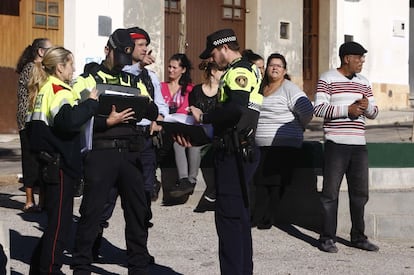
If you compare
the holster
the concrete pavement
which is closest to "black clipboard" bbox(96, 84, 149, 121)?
the holster

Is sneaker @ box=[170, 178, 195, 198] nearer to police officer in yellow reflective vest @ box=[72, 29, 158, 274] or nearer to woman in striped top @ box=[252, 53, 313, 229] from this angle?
woman in striped top @ box=[252, 53, 313, 229]

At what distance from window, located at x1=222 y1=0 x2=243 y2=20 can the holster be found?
52.0 feet

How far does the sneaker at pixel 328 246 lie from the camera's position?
29.3 ft

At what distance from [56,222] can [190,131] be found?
1175 mm

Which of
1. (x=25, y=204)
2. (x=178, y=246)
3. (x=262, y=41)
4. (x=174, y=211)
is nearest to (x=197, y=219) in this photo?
(x=174, y=211)

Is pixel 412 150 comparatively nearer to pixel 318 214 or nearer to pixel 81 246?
pixel 318 214

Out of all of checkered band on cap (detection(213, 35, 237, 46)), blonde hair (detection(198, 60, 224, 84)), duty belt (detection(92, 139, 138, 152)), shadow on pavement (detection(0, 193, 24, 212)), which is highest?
checkered band on cap (detection(213, 35, 237, 46))

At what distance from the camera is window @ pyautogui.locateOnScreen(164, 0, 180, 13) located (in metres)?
21.1

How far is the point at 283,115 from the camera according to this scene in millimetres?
9453

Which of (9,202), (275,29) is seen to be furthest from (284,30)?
(9,202)

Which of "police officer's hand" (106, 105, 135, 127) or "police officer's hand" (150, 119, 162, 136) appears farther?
"police officer's hand" (150, 119, 162, 136)

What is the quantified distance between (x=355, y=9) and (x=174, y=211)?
1588cm

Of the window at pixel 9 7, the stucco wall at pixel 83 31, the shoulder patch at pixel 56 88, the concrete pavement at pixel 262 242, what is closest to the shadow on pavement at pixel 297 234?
the concrete pavement at pixel 262 242

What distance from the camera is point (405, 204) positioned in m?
9.54
